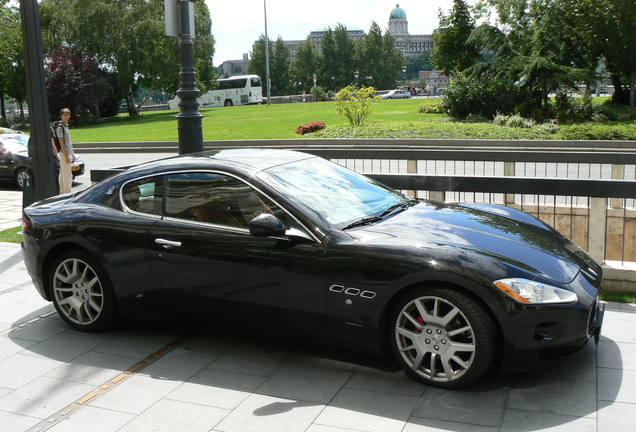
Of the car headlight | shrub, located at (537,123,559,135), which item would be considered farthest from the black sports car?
shrub, located at (537,123,559,135)

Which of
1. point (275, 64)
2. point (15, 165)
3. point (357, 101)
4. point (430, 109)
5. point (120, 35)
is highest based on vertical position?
point (275, 64)

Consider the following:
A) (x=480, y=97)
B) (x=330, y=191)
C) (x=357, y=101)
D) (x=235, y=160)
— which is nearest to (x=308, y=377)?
(x=330, y=191)

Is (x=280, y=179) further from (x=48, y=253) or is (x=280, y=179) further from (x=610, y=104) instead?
(x=610, y=104)

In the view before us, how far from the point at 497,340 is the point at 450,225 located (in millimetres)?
950

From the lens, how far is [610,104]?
33.6 m

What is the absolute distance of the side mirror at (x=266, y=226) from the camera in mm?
4484

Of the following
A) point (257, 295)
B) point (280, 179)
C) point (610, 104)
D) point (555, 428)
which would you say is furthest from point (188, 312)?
point (610, 104)

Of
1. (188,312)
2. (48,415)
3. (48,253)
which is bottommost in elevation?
(48,415)

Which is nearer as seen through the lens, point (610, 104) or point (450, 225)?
point (450, 225)

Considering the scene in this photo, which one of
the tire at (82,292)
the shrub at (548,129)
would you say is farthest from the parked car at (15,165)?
the shrub at (548,129)

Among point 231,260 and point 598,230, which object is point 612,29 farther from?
point 231,260

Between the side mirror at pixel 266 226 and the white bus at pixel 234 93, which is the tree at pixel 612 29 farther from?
the white bus at pixel 234 93

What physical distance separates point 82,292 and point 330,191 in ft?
7.10

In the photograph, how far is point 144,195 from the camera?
5320 mm
